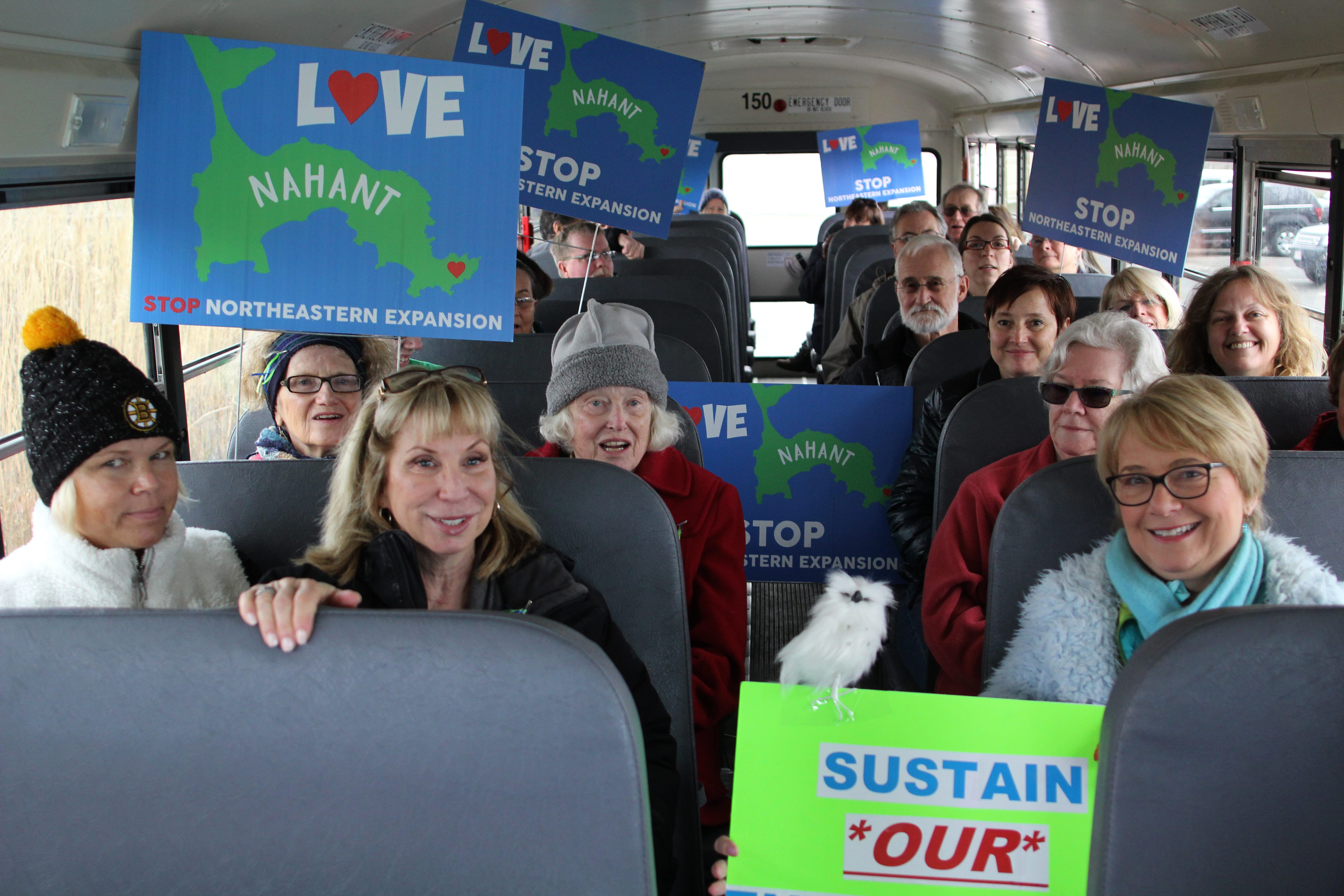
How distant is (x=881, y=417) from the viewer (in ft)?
11.3

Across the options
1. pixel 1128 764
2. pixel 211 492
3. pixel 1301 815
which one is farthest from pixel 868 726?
pixel 211 492

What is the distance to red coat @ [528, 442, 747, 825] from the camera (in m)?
2.08

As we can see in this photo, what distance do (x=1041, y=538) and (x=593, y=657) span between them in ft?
3.42

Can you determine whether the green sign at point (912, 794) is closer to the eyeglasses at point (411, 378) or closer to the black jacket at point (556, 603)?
the black jacket at point (556, 603)

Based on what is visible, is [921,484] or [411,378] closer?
[411,378]

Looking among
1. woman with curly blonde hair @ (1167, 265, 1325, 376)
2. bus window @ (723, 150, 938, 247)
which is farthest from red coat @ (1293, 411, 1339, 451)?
bus window @ (723, 150, 938, 247)

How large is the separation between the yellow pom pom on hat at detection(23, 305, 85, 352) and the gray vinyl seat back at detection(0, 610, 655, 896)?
2.45ft

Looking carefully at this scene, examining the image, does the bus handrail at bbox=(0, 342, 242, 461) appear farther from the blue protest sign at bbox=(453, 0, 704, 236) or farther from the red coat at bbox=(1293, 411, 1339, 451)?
the red coat at bbox=(1293, 411, 1339, 451)

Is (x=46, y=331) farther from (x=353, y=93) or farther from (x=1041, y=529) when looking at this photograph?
(x=1041, y=529)

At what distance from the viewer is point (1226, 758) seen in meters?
0.99

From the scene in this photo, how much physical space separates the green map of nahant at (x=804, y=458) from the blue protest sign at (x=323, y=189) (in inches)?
57.1

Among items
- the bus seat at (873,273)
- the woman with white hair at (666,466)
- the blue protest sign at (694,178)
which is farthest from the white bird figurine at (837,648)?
the blue protest sign at (694,178)

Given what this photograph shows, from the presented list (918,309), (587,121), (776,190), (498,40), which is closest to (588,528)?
(587,121)

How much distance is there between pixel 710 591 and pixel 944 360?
1.63 metres
